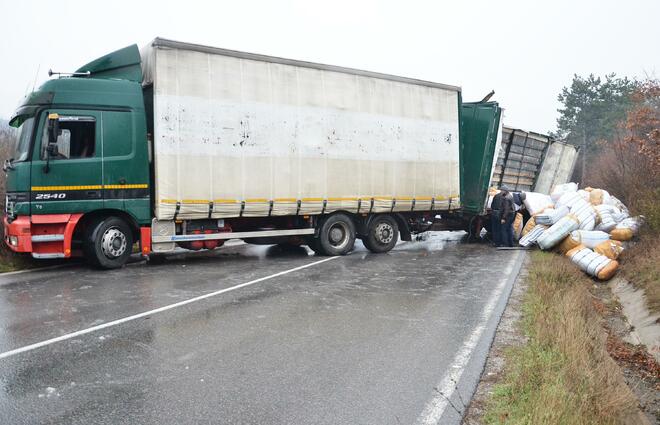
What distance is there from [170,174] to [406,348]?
576cm

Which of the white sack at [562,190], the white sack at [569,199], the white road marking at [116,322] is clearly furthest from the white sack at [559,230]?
the white road marking at [116,322]

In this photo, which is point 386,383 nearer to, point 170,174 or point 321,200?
point 170,174

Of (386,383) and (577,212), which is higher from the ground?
(577,212)

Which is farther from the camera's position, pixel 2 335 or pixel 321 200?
pixel 321 200

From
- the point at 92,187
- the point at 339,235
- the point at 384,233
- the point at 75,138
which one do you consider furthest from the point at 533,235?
the point at 75,138

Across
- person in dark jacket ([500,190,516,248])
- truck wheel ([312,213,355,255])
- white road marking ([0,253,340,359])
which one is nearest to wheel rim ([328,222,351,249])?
truck wheel ([312,213,355,255])

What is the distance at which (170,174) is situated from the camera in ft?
30.7

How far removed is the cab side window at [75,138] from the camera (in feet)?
28.9

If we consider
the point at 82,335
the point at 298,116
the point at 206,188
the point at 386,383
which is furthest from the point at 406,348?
the point at 298,116

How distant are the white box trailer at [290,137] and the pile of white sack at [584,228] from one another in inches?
85.9

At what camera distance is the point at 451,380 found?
4387 mm

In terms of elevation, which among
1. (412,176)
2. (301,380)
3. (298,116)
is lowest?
(301,380)

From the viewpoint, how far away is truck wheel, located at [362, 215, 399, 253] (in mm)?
12266

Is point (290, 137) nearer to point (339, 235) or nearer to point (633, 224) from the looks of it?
point (339, 235)
